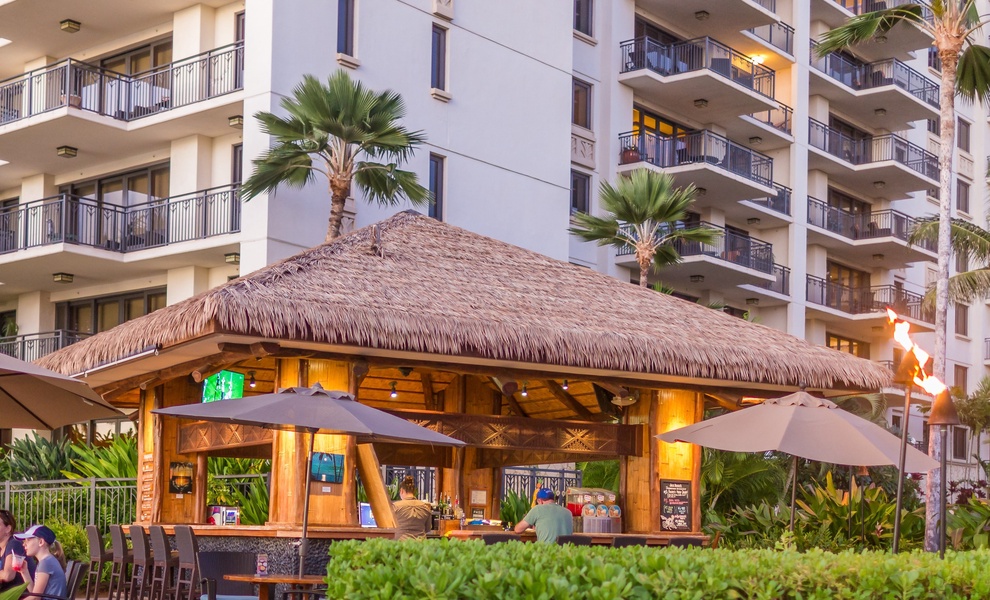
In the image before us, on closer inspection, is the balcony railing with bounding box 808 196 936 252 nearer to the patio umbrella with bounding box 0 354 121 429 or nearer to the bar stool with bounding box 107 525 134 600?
the bar stool with bounding box 107 525 134 600

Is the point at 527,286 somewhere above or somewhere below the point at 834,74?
below

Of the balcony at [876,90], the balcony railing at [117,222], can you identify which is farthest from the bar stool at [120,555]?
the balcony at [876,90]

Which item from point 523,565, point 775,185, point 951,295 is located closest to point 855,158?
point 775,185

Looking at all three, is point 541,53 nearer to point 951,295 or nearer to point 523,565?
point 951,295

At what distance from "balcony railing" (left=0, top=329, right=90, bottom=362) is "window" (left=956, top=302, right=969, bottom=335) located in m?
35.6

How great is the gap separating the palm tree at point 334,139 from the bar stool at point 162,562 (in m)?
11.5

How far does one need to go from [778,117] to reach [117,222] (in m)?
22.8

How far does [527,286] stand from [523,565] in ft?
31.6

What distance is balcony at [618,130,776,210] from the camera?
3806 cm

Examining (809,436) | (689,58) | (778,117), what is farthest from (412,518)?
(778,117)

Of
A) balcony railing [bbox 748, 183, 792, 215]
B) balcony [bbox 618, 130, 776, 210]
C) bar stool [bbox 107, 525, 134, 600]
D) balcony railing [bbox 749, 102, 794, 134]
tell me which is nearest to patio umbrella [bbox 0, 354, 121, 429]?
bar stool [bbox 107, 525, 134, 600]

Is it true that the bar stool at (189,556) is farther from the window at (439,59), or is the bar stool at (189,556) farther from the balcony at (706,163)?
the balcony at (706,163)

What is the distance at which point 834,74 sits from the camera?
1822 inches

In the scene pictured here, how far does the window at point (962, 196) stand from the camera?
179 feet
